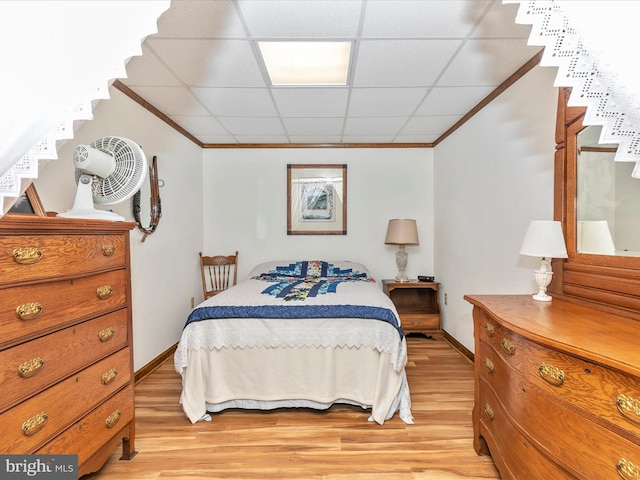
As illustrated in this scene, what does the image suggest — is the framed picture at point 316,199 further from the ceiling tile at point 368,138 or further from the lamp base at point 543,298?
the lamp base at point 543,298

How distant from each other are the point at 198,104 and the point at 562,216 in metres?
2.77

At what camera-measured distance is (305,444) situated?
6.03 ft

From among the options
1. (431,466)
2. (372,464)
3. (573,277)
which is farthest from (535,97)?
(372,464)

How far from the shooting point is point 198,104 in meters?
2.75

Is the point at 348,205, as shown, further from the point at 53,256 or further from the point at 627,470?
the point at 627,470

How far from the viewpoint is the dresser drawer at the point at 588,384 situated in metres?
0.86

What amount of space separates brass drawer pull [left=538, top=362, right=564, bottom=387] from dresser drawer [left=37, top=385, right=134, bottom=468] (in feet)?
6.00

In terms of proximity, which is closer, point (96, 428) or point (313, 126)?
point (96, 428)

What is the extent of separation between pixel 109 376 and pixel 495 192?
2814 mm

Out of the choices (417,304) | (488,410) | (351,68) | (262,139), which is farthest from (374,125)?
(488,410)

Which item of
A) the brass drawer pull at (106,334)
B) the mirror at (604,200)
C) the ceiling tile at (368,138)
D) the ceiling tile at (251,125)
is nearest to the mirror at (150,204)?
the ceiling tile at (251,125)

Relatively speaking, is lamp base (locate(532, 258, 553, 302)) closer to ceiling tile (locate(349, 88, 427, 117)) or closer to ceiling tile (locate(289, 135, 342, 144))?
ceiling tile (locate(349, 88, 427, 117))

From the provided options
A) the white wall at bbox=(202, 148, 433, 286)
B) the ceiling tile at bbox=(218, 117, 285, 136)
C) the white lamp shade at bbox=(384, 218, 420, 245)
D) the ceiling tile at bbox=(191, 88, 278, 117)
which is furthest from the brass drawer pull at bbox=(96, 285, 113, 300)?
the white lamp shade at bbox=(384, 218, 420, 245)

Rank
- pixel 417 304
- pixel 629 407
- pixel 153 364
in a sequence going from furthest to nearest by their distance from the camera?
1. pixel 417 304
2. pixel 153 364
3. pixel 629 407
